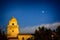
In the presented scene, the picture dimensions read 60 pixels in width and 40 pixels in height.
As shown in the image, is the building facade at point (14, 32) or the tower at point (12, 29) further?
the tower at point (12, 29)

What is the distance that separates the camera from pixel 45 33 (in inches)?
596

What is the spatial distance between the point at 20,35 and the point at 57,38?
246 inches

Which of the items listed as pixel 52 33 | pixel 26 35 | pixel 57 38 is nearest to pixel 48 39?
pixel 57 38

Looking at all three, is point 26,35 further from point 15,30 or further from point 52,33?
point 52,33

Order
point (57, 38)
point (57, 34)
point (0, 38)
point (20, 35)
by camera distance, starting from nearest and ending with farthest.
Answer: point (0, 38) → point (57, 38) → point (57, 34) → point (20, 35)

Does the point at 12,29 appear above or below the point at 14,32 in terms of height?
above

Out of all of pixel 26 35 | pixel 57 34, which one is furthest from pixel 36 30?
pixel 26 35

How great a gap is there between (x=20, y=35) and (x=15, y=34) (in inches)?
22.7

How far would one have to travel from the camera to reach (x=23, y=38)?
19766 mm

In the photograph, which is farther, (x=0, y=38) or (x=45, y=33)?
(x=45, y=33)

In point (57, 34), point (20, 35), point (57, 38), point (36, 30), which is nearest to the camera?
point (57, 38)

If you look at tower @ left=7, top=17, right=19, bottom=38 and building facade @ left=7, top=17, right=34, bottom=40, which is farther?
tower @ left=7, top=17, right=19, bottom=38

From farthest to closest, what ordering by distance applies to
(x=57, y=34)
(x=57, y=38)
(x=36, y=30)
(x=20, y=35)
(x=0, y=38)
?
(x=20, y=35) → (x=36, y=30) → (x=57, y=34) → (x=57, y=38) → (x=0, y=38)

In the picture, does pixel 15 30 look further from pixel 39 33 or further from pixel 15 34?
pixel 39 33
